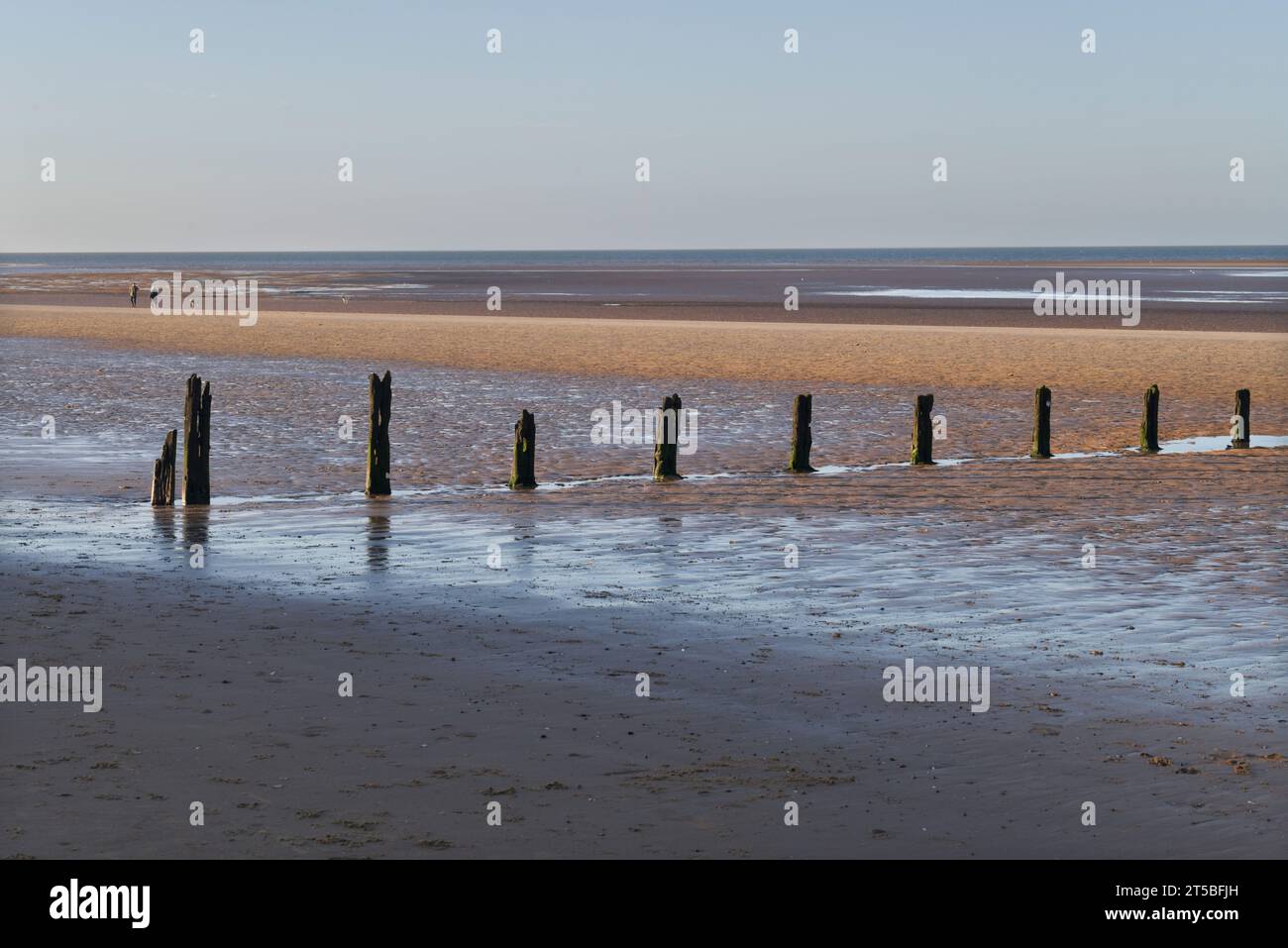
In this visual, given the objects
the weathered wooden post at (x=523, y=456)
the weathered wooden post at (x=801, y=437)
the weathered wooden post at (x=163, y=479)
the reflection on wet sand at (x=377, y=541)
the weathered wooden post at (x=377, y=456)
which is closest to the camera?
the reflection on wet sand at (x=377, y=541)

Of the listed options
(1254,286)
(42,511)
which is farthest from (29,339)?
(1254,286)

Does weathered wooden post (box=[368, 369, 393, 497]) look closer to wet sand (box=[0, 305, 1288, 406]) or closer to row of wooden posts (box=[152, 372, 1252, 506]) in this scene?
row of wooden posts (box=[152, 372, 1252, 506])

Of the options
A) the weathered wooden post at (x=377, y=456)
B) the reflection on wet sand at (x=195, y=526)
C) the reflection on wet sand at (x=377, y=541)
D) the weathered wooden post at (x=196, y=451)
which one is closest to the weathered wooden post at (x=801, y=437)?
the weathered wooden post at (x=377, y=456)

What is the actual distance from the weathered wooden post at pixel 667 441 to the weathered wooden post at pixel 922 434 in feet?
13.2

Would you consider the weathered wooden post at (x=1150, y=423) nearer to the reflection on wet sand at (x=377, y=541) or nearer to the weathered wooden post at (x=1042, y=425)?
the weathered wooden post at (x=1042, y=425)

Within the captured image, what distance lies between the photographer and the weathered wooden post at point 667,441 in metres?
A: 20.8

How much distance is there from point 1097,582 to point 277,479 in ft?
38.5

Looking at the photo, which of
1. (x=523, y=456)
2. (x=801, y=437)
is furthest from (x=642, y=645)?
(x=801, y=437)

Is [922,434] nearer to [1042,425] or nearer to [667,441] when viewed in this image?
[1042,425]

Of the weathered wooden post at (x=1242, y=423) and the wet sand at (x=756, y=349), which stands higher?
the wet sand at (x=756, y=349)

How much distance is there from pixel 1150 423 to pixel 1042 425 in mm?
2250
